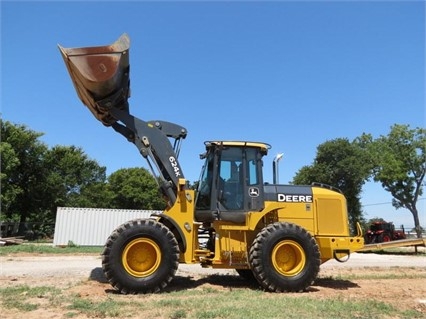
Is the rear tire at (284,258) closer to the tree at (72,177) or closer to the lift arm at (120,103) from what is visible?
the lift arm at (120,103)

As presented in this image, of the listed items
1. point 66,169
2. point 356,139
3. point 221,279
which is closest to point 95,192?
point 66,169

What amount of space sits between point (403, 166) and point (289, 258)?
3801cm

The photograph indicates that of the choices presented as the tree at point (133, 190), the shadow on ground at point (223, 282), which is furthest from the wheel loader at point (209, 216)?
the tree at point (133, 190)

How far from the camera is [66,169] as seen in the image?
49.3m

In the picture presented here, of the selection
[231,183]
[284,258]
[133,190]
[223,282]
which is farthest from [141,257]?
[133,190]

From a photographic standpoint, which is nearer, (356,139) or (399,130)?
(399,130)

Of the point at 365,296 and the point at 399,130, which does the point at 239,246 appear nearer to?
the point at 365,296

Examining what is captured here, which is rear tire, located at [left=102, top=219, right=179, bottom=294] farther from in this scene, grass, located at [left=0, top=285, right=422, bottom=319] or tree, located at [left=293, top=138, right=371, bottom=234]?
tree, located at [left=293, top=138, right=371, bottom=234]

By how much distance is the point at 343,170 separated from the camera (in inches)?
1801

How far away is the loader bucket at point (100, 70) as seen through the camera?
28.6 feet

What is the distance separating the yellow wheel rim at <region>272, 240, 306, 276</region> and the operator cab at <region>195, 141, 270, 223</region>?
1037 mm

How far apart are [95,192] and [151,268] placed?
49.5 metres

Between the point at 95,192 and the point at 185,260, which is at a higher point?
the point at 95,192

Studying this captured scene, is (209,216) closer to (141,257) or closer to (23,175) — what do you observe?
(141,257)
